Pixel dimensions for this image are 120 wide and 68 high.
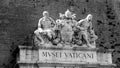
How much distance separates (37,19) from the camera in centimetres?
1471

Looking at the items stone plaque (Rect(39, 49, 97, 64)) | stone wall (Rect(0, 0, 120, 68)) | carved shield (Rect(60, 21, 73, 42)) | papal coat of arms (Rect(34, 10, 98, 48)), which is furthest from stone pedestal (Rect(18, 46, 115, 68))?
stone wall (Rect(0, 0, 120, 68))

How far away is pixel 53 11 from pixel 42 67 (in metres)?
3.25

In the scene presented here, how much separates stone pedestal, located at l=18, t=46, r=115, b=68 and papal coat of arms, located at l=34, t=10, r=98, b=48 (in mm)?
229

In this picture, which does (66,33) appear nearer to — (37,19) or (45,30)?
(45,30)

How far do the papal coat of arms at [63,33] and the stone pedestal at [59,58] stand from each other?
9.0 inches

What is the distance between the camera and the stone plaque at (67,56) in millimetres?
12773

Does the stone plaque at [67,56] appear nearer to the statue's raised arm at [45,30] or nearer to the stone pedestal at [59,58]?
the stone pedestal at [59,58]

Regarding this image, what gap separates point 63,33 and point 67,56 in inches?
35.5

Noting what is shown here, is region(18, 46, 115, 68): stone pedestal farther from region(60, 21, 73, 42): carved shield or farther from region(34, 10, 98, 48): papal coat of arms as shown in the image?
region(60, 21, 73, 42): carved shield

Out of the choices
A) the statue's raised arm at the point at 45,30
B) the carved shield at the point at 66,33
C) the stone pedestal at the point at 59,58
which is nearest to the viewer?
the stone pedestal at the point at 59,58

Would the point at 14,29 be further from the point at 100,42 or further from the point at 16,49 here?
the point at 100,42

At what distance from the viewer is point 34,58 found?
41.9ft

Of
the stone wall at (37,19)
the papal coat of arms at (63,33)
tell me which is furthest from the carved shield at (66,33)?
the stone wall at (37,19)

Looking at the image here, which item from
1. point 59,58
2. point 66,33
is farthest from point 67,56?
point 66,33
